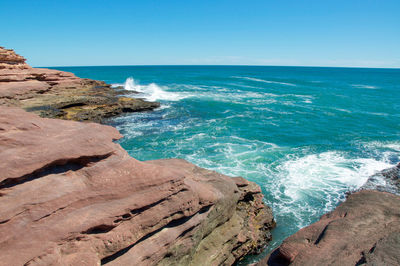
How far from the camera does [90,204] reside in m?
7.48

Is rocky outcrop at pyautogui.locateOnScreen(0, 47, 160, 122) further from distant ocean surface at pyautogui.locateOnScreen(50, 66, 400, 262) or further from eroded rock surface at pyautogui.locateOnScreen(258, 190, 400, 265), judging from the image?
eroded rock surface at pyautogui.locateOnScreen(258, 190, 400, 265)

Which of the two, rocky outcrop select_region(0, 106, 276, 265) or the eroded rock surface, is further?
the eroded rock surface

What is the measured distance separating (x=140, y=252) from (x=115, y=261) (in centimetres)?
76

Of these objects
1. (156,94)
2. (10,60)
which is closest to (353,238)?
(10,60)

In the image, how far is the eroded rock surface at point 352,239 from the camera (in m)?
7.18

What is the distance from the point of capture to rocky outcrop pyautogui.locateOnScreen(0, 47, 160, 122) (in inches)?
1188

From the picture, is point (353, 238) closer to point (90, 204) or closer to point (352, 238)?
point (352, 238)

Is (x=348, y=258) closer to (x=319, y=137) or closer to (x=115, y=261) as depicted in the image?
(x=115, y=261)

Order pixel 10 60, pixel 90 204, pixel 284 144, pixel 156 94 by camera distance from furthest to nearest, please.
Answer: pixel 156 94 < pixel 10 60 < pixel 284 144 < pixel 90 204

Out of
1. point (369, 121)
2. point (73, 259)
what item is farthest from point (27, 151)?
point (369, 121)

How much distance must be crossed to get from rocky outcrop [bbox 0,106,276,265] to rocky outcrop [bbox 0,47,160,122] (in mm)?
23833

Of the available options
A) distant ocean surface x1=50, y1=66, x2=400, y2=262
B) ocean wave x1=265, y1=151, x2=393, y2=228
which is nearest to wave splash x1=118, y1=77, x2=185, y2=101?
distant ocean surface x1=50, y1=66, x2=400, y2=262

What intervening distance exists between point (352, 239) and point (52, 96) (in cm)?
3675

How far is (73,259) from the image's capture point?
662 centimetres
